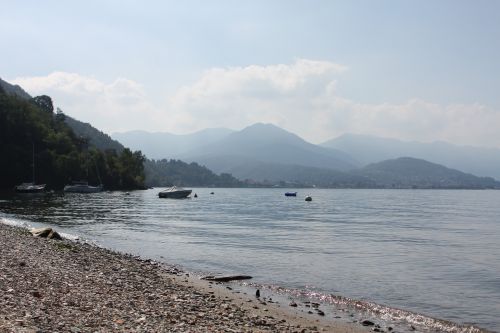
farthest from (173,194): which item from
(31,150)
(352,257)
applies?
(352,257)

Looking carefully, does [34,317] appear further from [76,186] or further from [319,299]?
[76,186]

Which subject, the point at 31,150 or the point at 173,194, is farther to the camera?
the point at 31,150

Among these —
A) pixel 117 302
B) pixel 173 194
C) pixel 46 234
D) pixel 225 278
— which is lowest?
pixel 225 278

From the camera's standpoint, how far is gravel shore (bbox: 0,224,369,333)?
1318 centimetres

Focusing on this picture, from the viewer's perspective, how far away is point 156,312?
15570mm

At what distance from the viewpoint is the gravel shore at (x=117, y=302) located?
43.2 feet

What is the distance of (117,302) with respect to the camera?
645 inches

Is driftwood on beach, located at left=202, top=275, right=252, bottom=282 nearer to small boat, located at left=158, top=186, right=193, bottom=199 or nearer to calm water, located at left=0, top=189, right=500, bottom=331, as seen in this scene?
calm water, located at left=0, top=189, right=500, bottom=331

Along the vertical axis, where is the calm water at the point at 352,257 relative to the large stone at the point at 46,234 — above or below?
below

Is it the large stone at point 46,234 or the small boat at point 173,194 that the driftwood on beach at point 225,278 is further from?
the small boat at point 173,194

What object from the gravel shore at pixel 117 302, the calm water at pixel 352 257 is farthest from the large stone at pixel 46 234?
the gravel shore at pixel 117 302

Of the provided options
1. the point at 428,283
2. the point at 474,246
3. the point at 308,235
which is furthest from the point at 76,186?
the point at 428,283

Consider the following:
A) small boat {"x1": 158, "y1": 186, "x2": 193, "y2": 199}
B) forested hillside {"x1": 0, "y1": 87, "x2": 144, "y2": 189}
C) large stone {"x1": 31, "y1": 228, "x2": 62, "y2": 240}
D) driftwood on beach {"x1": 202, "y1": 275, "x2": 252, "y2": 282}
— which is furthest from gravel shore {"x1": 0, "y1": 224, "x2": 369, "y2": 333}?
forested hillside {"x1": 0, "y1": 87, "x2": 144, "y2": 189}

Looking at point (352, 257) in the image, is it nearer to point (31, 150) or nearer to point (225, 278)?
point (225, 278)
